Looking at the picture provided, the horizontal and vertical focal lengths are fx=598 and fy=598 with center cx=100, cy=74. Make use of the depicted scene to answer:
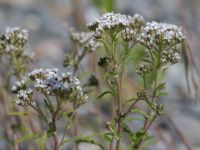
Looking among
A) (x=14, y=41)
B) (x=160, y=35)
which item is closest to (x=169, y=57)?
(x=160, y=35)

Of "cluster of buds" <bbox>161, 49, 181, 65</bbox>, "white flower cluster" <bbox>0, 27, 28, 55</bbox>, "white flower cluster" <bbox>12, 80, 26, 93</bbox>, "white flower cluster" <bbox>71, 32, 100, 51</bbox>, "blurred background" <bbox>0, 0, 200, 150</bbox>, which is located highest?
"blurred background" <bbox>0, 0, 200, 150</bbox>

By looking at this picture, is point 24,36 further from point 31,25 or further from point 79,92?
point 31,25

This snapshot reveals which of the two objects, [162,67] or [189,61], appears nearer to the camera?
[162,67]

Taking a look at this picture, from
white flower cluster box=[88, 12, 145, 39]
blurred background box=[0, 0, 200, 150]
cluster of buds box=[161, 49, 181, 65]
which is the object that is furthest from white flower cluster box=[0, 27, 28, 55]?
blurred background box=[0, 0, 200, 150]

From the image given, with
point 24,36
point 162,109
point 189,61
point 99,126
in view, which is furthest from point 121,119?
point 99,126

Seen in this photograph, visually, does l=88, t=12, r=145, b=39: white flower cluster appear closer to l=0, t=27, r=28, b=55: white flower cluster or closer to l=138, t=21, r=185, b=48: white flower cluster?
l=138, t=21, r=185, b=48: white flower cluster

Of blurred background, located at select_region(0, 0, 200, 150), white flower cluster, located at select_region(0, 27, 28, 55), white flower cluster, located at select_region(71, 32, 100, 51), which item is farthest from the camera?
blurred background, located at select_region(0, 0, 200, 150)

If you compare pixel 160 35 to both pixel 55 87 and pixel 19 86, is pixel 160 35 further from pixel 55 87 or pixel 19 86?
pixel 19 86
